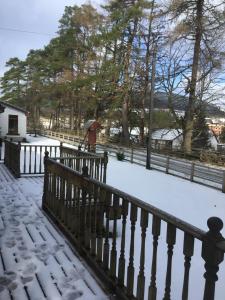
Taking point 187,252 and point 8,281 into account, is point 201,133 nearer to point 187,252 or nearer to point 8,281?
point 8,281

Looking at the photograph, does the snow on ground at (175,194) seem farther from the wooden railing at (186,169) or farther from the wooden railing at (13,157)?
the wooden railing at (13,157)

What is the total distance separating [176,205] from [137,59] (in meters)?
19.7

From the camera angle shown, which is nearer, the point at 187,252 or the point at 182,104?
the point at 187,252

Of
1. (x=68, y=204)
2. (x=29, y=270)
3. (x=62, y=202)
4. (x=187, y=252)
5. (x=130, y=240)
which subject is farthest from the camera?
(x=62, y=202)

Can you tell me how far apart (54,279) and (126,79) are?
24068 mm

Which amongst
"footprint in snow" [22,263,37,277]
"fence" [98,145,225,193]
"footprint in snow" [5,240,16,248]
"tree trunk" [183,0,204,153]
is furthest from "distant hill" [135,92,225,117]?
"footprint in snow" [22,263,37,277]

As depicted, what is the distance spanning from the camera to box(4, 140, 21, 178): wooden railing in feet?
29.4

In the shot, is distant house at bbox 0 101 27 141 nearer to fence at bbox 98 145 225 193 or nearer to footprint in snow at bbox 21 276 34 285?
fence at bbox 98 145 225 193

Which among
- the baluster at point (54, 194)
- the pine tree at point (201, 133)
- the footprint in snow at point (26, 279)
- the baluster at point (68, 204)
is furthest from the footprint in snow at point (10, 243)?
the pine tree at point (201, 133)

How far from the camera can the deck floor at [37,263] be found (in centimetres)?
288

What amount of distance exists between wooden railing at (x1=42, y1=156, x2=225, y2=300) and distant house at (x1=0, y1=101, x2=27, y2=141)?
952 inches

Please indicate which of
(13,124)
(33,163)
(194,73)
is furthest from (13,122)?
(33,163)

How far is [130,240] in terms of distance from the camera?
10.2ft

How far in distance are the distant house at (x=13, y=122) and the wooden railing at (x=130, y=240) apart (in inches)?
952
